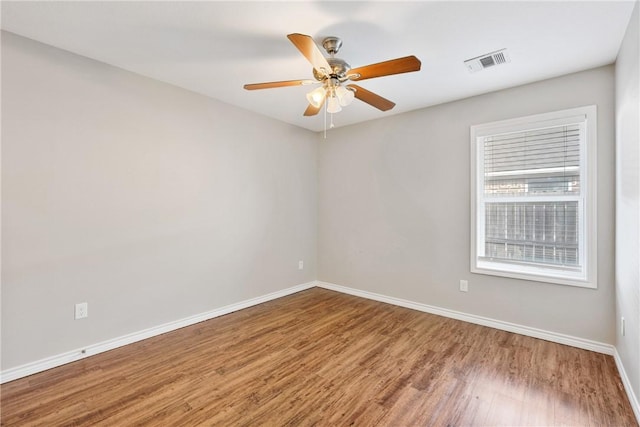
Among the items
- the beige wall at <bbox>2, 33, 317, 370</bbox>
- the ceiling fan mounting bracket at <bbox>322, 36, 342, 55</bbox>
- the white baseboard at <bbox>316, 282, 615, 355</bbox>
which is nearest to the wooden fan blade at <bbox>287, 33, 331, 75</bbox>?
the ceiling fan mounting bracket at <bbox>322, 36, 342, 55</bbox>

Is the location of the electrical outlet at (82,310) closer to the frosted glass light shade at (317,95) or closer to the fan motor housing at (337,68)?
the frosted glass light shade at (317,95)

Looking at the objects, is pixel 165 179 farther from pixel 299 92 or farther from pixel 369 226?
pixel 369 226

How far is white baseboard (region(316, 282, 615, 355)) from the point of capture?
2605 millimetres

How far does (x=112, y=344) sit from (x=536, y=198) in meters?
4.25

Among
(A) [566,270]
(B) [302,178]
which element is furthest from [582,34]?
(B) [302,178]

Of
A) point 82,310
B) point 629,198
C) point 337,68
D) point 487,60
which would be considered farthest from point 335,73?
point 82,310

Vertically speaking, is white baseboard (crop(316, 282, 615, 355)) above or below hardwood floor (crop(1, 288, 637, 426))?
above

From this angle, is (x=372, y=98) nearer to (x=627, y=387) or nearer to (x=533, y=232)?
(x=533, y=232)

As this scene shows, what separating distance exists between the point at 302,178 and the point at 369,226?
1262 millimetres

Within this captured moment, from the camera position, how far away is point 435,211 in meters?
3.55

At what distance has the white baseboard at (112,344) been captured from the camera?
2.18 m

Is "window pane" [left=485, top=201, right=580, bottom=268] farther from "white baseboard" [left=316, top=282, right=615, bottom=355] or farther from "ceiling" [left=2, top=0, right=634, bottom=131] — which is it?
"ceiling" [left=2, top=0, right=634, bottom=131]

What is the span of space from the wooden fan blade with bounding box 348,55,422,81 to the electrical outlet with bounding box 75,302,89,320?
284 cm

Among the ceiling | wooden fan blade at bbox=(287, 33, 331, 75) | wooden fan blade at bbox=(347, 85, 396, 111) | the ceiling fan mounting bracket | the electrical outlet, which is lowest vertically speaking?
the electrical outlet
